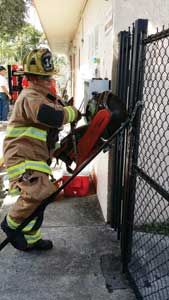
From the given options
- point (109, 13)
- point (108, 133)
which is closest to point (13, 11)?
point (109, 13)

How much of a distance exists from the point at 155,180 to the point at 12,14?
17992 millimetres

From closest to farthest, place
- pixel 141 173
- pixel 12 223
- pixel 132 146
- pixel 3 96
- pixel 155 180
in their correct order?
pixel 141 173, pixel 132 146, pixel 12 223, pixel 155 180, pixel 3 96

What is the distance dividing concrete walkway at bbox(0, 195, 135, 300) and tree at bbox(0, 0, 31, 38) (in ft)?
56.4

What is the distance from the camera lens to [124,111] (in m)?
2.65

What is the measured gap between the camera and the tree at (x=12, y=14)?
18.3m

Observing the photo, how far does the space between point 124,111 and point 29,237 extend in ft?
5.18

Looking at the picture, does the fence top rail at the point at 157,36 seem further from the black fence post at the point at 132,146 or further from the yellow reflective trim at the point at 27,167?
the yellow reflective trim at the point at 27,167

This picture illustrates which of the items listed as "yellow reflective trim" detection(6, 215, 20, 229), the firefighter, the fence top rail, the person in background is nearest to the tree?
the person in background

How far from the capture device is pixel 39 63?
2.89 m

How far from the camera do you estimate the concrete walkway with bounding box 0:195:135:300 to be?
271cm

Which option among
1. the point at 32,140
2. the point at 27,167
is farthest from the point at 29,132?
the point at 27,167

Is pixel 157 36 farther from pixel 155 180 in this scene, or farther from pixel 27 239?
pixel 27 239

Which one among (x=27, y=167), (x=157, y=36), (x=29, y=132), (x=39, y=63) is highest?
(x=157, y=36)

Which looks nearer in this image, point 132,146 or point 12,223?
point 132,146
